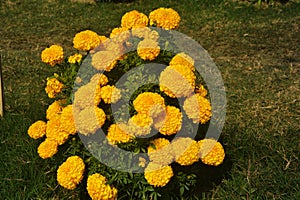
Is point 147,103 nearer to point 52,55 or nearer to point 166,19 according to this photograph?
point 166,19

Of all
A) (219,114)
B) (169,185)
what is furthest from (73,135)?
(219,114)

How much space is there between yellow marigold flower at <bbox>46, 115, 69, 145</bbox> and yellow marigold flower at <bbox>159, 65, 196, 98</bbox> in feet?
1.73

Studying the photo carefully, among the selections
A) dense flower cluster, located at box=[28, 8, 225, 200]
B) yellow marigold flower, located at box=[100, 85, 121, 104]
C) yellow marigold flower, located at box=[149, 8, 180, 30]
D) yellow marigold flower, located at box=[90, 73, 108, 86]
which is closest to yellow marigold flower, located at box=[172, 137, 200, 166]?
dense flower cluster, located at box=[28, 8, 225, 200]

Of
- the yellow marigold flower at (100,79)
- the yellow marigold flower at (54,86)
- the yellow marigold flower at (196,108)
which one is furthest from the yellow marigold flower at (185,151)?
the yellow marigold flower at (54,86)

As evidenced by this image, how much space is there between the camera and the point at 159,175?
2393 millimetres

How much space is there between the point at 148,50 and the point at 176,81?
0.21 m

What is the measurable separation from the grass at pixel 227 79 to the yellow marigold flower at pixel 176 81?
2.40 ft

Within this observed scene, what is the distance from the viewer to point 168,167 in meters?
2.42

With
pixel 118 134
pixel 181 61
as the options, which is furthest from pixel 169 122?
pixel 181 61

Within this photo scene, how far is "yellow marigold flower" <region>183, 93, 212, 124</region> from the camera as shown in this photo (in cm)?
256

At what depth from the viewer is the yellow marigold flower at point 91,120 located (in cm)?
248

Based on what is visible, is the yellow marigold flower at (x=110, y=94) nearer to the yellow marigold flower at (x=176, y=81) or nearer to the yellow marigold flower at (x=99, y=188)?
the yellow marigold flower at (x=176, y=81)

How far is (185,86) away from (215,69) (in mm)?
2394

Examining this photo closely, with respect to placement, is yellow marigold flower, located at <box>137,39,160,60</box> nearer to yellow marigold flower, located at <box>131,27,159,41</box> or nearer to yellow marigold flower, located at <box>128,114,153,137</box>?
yellow marigold flower, located at <box>131,27,159,41</box>
